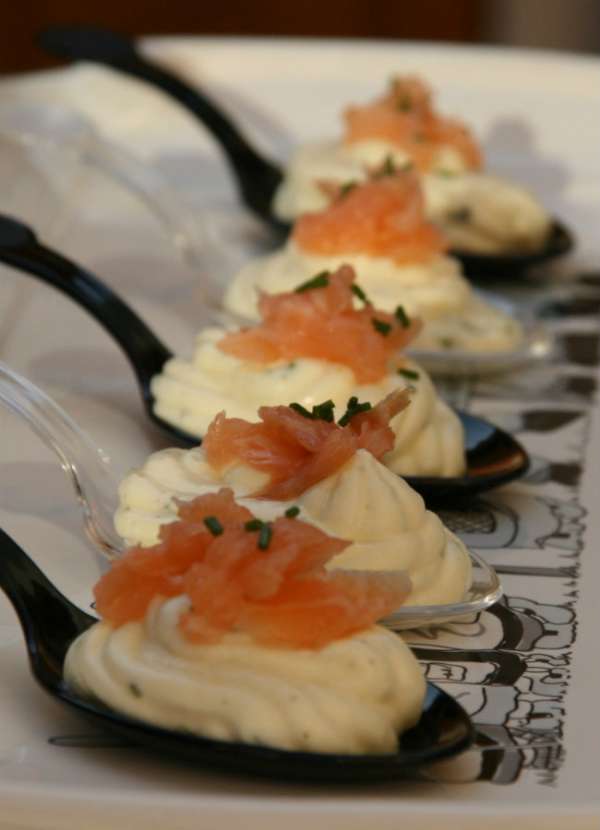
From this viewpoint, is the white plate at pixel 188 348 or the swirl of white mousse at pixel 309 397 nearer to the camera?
the white plate at pixel 188 348

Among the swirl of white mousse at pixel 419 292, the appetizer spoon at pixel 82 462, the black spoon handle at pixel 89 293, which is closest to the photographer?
the appetizer spoon at pixel 82 462

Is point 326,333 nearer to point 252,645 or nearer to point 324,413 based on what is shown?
point 324,413

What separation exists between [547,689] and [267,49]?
81.4 inches

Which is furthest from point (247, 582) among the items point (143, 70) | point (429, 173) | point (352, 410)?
point (143, 70)

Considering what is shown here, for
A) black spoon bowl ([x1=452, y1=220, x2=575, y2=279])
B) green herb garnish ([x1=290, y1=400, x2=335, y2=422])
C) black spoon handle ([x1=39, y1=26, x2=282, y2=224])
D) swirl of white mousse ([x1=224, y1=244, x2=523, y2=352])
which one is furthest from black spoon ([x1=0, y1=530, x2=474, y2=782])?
black spoon handle ([x1=39, y1=26, x2=282, y2=224])

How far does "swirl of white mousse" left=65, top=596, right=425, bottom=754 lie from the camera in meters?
1.04

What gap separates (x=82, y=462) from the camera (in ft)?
4.84

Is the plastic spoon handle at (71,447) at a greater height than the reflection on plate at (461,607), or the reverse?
the plastic spoon handle at (71,447)

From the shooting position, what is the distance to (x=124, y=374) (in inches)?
72.3

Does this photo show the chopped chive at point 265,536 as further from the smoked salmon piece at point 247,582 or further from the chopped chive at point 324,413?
the chopped chive at point 324,413

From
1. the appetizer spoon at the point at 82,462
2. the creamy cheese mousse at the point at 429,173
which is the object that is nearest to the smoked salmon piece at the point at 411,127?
the creamy cheese mousse at the point at 429,173

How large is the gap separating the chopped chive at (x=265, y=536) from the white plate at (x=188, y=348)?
15cm

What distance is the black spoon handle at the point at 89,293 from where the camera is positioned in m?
1.75

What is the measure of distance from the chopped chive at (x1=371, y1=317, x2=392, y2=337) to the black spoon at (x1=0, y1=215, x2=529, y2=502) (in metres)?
0.14
